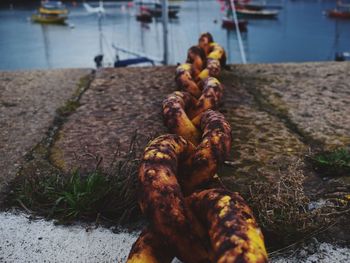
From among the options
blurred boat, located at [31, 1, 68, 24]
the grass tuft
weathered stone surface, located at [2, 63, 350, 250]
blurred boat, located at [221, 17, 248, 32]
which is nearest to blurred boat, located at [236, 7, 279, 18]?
blurred boat, located at [221, 17, 248, 32]

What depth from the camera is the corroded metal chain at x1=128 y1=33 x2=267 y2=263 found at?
1.60 feet

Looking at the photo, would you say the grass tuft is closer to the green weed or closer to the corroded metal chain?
the corroded metal chain

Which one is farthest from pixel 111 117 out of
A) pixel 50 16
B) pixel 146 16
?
pixel 50 16

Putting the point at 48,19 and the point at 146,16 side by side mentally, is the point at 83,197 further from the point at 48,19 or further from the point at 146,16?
the point at 48,19

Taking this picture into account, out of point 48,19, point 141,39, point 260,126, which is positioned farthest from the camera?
point 48,19

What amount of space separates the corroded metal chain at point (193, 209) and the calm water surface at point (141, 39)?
21852 mm

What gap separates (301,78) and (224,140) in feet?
3.65

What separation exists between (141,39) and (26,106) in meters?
35.1

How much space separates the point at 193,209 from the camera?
1.93ft

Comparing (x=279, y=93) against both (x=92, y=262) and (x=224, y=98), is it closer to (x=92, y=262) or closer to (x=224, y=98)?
(x=224, y=98)

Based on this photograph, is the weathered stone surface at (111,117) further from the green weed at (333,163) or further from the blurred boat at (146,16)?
the blurred boat at (146,16)

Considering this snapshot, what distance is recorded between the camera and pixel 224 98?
1446 mm

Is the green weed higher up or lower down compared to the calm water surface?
higher up

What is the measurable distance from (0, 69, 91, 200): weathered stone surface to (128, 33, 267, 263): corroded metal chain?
45 cm
